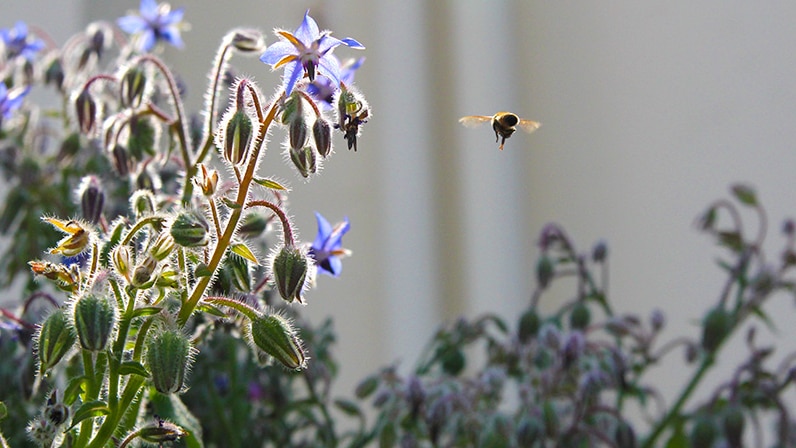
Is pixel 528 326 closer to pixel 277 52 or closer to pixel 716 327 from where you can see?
pixel 716 327

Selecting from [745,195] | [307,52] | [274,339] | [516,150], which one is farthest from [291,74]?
[516,150]

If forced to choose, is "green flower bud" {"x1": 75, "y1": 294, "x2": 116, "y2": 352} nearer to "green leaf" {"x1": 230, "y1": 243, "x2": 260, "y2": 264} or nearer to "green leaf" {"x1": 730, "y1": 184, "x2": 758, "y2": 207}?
"green leaf" {"x1": 230, "y1": 243, "x2": 260, "y2": 264}

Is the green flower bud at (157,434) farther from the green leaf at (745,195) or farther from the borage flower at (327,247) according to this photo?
the green leaf at (745,195)

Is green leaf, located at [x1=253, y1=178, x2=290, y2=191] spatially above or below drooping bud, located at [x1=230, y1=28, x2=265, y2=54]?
below

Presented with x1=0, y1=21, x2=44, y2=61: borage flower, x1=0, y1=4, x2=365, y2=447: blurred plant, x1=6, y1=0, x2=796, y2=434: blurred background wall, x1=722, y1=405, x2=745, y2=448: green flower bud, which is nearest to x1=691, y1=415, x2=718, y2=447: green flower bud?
x1=722, y1=405, x2=745, y2=448: green flower bud

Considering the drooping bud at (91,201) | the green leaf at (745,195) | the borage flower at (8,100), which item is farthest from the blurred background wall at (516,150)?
the drooping bud at (91,201)
